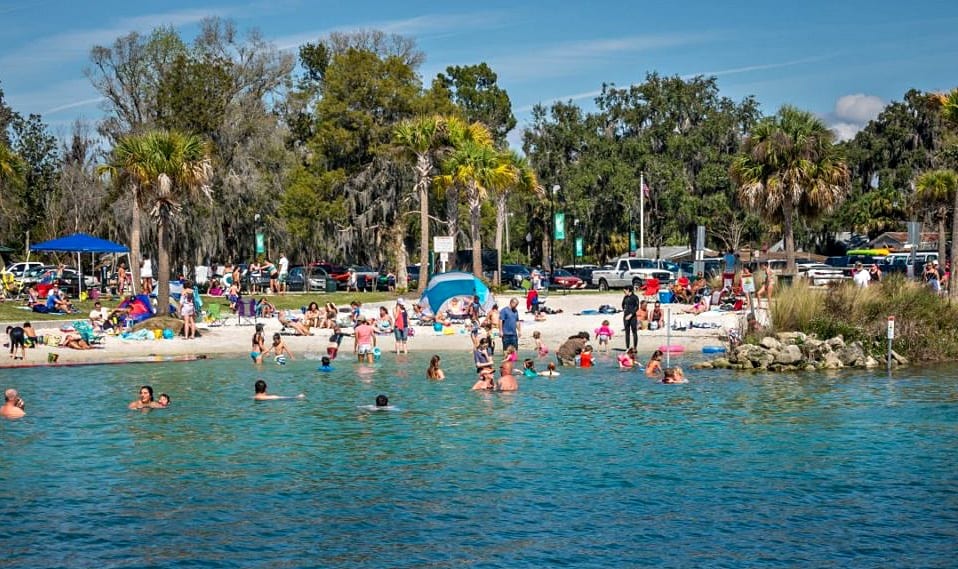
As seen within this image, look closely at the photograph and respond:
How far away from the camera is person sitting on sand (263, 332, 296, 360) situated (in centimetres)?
3098

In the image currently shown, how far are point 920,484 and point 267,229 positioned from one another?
173 ft

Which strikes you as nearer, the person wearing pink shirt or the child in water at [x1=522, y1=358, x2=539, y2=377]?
the child in water at [x1=522, y1=358, x2=539, y2=377]

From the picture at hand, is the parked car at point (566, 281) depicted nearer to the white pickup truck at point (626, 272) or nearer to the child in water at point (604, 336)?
the white pickup truck at point (626, 272)

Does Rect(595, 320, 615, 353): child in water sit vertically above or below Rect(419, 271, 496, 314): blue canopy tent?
below

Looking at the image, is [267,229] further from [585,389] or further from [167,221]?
[585,389]

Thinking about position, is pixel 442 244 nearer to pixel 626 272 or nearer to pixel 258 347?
pixel 626 272

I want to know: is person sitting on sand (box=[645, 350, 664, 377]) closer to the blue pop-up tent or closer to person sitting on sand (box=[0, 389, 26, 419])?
person sitting on sand (box=[0, 389, 26, 419])

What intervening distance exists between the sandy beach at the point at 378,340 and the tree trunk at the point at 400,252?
1628cm

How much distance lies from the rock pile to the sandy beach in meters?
3.52

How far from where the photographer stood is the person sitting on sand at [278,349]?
30984 millimetres

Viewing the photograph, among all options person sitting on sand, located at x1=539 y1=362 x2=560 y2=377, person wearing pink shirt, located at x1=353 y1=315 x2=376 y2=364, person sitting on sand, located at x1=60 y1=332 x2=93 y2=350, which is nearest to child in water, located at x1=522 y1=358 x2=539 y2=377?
person sitting on sand, located at x1=539 y1=362 x2=560 y2=377

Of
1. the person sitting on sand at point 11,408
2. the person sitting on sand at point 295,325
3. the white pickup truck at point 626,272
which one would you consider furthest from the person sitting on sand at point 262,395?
the white pickup truck at point 626,272

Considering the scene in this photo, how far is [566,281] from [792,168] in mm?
16373

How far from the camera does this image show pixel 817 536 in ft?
45.5
